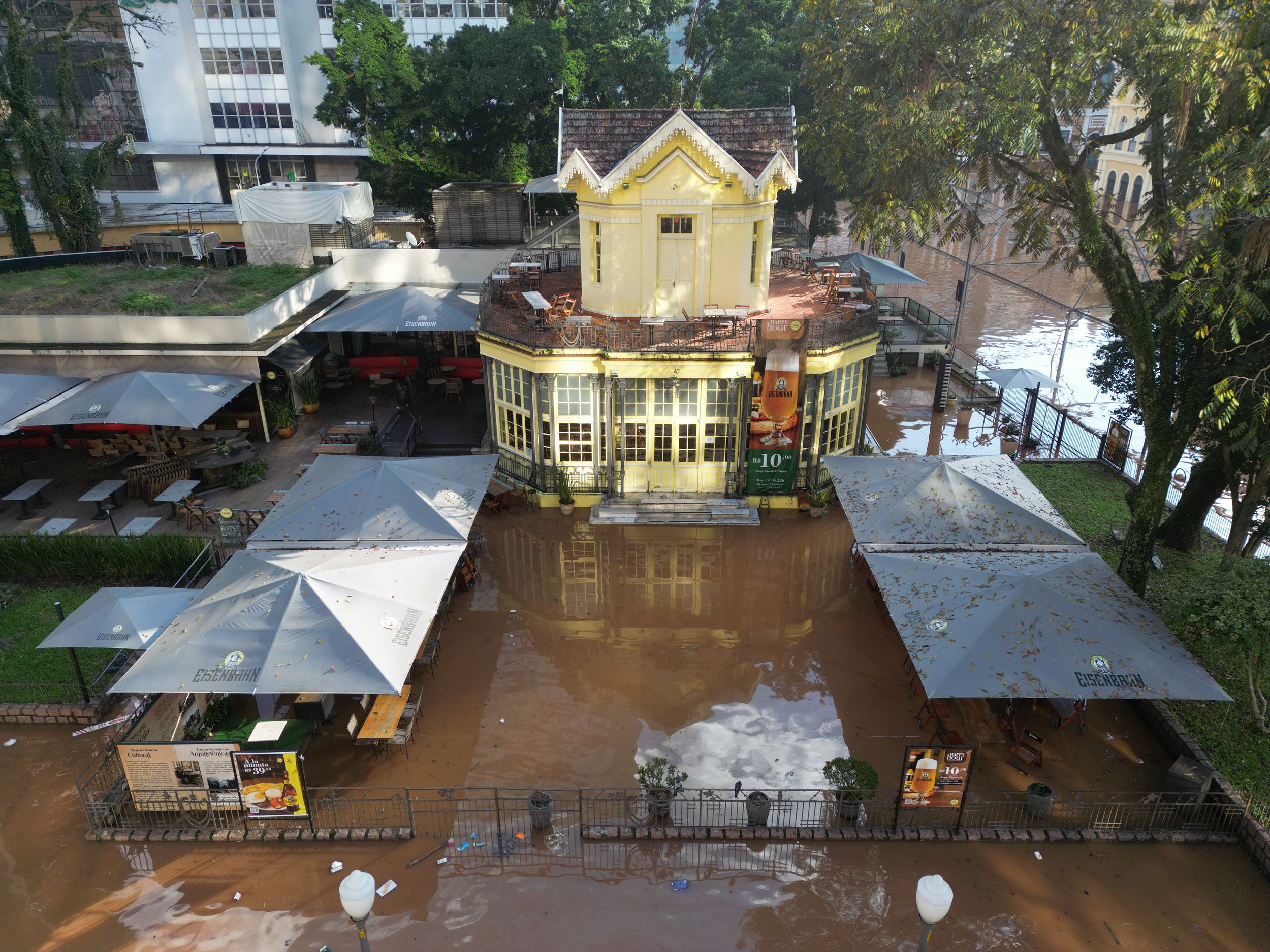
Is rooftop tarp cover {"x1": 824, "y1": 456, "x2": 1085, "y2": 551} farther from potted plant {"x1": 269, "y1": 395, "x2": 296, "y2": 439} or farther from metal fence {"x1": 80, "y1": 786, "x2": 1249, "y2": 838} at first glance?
potted plant {"x1": 269, "y1": 395, "x2": 296, "y2": 439}

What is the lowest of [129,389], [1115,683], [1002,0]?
[1115,683]

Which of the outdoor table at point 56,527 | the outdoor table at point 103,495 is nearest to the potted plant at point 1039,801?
the outdoor table at point 56,527

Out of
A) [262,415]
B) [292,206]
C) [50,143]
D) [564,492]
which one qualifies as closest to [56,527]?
[262,415]

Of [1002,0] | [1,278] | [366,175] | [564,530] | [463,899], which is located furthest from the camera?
[366,175]

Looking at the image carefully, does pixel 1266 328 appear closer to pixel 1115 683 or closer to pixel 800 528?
pixel 1115 683

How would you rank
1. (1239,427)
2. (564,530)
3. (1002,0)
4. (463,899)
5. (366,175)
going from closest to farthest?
(463,899) < (1239,427) < (1002,0) < (564,530) < (366,175)

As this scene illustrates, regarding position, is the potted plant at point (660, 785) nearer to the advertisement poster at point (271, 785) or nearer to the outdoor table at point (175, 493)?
the advertisement poster at point (271, 785)

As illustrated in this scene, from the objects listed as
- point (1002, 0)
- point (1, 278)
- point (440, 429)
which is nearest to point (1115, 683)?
point (1002, 0)
